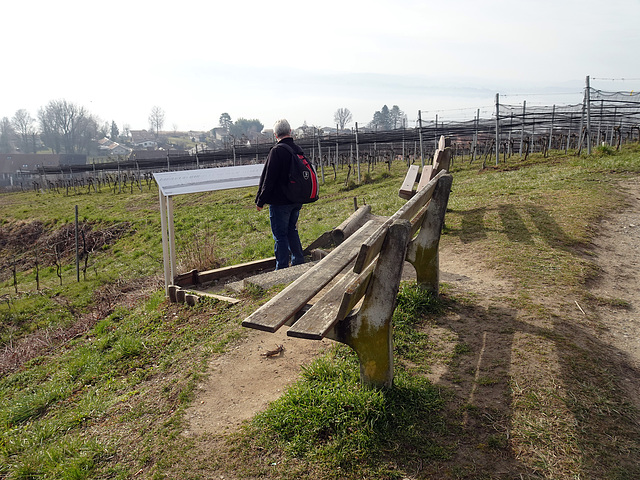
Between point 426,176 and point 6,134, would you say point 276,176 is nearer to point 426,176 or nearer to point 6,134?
point 426,176

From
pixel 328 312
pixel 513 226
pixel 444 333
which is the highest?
pixel 328 312

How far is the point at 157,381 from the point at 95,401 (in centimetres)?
58

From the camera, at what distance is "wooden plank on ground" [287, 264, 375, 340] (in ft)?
8.18

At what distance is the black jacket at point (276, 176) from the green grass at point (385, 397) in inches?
46.1

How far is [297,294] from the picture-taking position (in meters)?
2.94

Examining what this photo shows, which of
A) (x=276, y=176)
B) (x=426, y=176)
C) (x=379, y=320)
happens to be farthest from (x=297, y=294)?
(x=426, y=176)

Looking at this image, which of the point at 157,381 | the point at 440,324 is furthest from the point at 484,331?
the point at 157,381

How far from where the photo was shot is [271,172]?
544 centimetres

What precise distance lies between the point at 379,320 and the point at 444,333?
1.23 metres

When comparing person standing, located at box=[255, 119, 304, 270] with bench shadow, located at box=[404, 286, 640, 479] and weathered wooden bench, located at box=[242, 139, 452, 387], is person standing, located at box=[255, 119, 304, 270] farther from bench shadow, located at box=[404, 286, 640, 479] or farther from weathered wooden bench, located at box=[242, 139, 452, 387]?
bench shadow, located at box=[404, 286, 640, 479]

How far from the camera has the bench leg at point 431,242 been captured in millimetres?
4242

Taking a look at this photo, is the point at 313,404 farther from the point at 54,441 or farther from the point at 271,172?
the point at 271,172

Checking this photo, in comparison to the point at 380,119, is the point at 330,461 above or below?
below

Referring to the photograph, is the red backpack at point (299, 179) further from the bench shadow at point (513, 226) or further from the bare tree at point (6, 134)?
the bare tree at point (6, 134)
